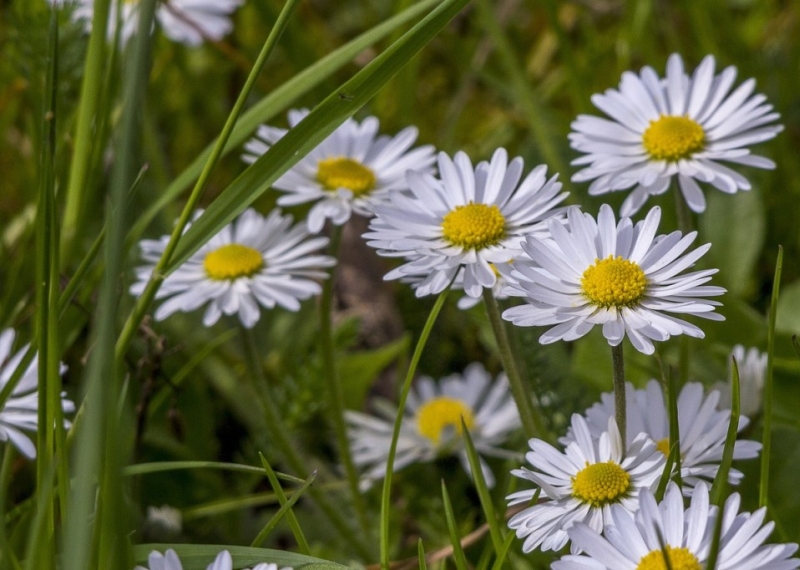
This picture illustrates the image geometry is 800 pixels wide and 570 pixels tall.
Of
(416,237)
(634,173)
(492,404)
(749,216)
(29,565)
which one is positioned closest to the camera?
(29,565)

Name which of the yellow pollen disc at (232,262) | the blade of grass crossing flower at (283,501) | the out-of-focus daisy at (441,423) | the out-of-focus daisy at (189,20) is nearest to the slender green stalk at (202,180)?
the blade of grass crossing flower at (283,501)

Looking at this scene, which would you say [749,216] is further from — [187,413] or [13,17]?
[13,17]

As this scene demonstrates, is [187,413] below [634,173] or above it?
below

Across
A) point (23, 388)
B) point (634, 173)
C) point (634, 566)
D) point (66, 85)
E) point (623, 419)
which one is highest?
point (66, 85)

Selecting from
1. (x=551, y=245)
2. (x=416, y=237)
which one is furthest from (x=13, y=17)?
(x=551, y=245)

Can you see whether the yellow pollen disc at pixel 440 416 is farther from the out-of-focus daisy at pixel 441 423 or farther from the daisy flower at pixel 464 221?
the daisy flower at pixel 464 221

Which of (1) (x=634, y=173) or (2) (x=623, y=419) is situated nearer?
(2) (x=623, y=419)
